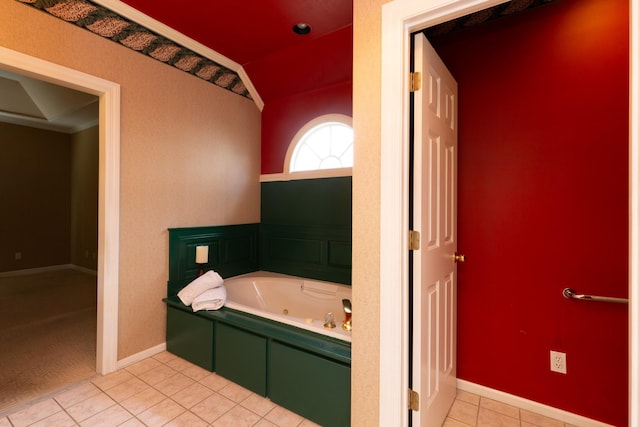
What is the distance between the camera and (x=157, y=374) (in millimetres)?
2182

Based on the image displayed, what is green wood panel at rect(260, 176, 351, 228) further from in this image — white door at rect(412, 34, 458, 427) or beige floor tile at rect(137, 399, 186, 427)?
beige floor tile at rect(137, 399, 186, 427)

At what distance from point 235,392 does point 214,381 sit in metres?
0.22

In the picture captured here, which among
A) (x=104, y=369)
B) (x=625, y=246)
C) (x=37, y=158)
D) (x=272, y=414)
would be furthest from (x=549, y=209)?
(x=37, y=158)

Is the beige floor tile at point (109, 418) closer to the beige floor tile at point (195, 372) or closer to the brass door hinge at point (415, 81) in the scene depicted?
the beige floor tile at point (195, 372)

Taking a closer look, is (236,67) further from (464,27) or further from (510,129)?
(510,129)

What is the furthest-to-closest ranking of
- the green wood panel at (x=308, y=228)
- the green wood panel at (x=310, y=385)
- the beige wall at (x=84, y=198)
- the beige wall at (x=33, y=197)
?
the beige wall at (x=84, y=198)
the beige wall at (x=33, y=197)
the green wood panel at (x=308, y=228)
the green wood panel at (x=310, y=385)

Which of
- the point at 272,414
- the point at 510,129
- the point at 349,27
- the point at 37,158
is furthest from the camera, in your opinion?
the point at 37,158

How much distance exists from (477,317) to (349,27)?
2.40 m

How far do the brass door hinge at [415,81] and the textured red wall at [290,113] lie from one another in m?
1.50

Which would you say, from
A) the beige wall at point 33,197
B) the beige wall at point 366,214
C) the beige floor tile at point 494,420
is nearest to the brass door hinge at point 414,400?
the beige wall at point 366,214

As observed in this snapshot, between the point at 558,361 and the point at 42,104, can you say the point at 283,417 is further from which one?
the point at 42,104

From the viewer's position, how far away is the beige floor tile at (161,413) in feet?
5.56

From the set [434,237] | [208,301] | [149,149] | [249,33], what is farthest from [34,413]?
[249,33]

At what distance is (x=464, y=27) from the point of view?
207 centimetres
